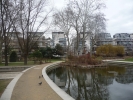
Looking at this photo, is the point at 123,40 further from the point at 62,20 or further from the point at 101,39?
the point at 62,20

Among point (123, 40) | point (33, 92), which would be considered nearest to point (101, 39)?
point (123, 40)

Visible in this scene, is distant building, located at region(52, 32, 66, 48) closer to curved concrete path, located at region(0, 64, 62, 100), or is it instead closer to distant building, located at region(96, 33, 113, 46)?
distant building, located at region(96, 33, 113, 46)

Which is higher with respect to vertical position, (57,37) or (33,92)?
(57,37)

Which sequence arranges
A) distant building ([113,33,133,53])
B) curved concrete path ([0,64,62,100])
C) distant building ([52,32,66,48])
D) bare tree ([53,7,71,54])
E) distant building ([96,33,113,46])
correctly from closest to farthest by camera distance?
1. curved concrete path ([0,64,62,100])
2. bare tree ([53,7,71,54])
3. distant building ([52,32,66,48])
4. distant building ([96,33,113,46])
5. distant building ([113,33,133,53])

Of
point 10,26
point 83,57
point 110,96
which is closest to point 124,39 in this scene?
point 83,57

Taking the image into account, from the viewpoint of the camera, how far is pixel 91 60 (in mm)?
20094

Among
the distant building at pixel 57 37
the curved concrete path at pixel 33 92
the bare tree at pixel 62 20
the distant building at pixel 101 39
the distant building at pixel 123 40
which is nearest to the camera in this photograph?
the curved concrete path at pixel 33 92

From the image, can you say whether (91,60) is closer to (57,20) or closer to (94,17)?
(94,17)

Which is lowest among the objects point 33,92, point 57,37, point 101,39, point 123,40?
point 33,92

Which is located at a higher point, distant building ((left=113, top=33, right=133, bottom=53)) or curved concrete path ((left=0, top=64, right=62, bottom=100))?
distant building ((left=113, top=33, right=133, bottom=53))

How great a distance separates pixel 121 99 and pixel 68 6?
829 inches

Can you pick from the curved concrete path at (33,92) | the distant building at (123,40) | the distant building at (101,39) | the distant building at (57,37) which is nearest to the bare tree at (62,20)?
the distant building at (57,37)

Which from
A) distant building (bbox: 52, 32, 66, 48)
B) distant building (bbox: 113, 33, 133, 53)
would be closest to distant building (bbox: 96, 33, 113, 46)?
distant building (bbox: 113, 33, 133, 53)

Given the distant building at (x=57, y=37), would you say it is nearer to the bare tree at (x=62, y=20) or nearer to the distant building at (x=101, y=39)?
the bare tree at (x=62, y=20)
